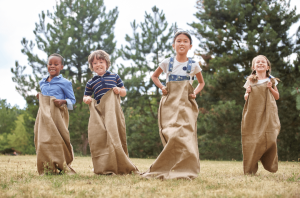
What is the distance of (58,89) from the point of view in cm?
468

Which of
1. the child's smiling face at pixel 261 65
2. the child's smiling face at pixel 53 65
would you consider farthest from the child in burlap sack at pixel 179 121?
the child's smiling face at pixel 53 65

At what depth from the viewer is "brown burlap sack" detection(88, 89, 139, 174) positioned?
430 cm

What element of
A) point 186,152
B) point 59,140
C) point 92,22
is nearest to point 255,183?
point 186,152

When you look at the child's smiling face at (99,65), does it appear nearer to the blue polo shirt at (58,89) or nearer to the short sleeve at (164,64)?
the blue polo shirt at (58,89)

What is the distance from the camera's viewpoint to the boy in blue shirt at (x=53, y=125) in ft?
14.2

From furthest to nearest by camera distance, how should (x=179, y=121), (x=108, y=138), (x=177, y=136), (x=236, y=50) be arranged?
(x=236, y=50), (x=108, y=138), (x=179, y=121), (x=177, y=136)

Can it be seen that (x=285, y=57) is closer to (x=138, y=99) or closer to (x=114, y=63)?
(x=138, y=99)

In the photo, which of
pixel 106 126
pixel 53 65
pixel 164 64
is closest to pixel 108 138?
pixel 106 126

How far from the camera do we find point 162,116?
4273 mm

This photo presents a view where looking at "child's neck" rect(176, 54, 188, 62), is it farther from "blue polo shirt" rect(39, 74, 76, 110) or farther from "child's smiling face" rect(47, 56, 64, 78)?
"child's smiling face" rect(47, 56, 64, 78)

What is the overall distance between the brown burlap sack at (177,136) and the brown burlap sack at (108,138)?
0.47m

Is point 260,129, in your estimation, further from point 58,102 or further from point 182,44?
point 58,102

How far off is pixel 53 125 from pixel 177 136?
1877 mm

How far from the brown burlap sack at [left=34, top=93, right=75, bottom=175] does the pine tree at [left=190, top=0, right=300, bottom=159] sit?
28.1 feet
